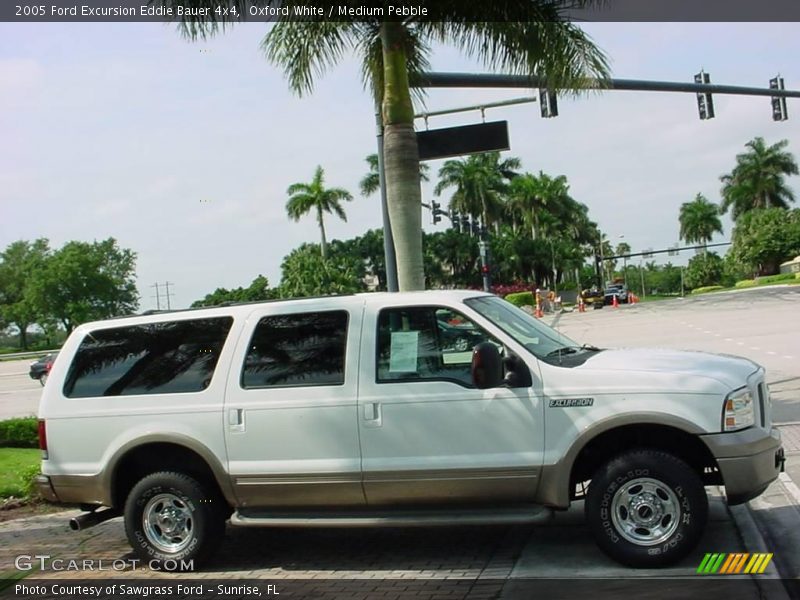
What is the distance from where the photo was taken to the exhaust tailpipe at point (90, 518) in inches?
254

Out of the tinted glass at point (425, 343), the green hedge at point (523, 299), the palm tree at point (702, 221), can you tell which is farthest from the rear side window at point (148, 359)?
the palm tree at point (702, 221)

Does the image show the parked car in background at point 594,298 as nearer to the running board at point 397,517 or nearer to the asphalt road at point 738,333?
the asphalt road at point 738,333

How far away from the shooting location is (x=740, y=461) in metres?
5.22

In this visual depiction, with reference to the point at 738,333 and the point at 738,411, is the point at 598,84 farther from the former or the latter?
the point at 738,333

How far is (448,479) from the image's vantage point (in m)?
5.65

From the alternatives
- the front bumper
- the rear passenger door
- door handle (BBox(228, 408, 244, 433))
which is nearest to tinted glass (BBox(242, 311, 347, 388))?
the rear passenger door

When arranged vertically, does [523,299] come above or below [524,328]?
below

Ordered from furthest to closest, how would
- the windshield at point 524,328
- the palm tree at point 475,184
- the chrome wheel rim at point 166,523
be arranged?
the palm tree at point 475,184 < the chrome wheel rim at point 166,523 < the windshield at point 524,328

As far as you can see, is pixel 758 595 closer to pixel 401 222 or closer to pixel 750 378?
pixel 750 378

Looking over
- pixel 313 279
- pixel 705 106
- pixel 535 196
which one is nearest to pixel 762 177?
pixel 535 196

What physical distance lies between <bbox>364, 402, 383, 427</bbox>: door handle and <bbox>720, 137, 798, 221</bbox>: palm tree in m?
86.0

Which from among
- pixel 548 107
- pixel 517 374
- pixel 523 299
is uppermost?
pixel 548 107

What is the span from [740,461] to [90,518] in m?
4.76

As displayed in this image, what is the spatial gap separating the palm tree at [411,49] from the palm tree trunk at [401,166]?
1 centimetres
